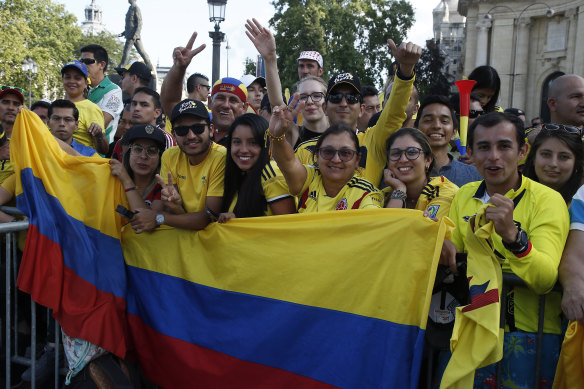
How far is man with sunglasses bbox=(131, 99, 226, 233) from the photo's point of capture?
388 centimetres

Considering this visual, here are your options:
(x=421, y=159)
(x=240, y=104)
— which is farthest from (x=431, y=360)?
(x=240, y=104)

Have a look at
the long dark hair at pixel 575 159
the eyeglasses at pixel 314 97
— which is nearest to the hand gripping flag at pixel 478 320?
the long dark hair at pixel 575 159

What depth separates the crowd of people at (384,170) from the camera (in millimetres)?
2811

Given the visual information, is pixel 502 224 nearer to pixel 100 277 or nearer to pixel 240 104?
pixel 100 277

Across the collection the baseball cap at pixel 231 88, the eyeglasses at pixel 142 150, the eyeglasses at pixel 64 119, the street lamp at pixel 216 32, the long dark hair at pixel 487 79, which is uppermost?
the street lamp at pixel 216 32

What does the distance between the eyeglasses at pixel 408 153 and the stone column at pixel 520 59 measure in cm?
3320

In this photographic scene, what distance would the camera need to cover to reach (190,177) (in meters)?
4.19

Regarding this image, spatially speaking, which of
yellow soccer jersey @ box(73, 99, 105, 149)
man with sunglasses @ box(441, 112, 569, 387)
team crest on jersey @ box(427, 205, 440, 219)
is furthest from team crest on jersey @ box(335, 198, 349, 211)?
yellow soccer jersey @ box(73, 99, 105, 149)

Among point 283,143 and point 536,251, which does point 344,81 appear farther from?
point 536,251

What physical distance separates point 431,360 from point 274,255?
1.16m

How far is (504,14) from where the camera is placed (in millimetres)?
34375

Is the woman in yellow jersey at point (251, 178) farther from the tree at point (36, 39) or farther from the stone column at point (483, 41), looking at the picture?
the stone column at point (483, 41)

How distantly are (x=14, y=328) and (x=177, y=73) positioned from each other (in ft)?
9.05

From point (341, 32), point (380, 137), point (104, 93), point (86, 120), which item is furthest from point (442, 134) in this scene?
point (341, 32)
